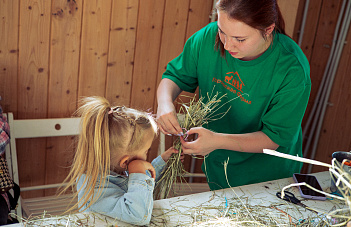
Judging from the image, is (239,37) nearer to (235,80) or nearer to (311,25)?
(235,80)

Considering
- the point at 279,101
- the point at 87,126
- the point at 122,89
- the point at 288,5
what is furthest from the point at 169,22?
the point at 87,126

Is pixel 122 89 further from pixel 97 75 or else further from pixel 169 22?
pixel 169 22

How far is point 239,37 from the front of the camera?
1623 millimetres

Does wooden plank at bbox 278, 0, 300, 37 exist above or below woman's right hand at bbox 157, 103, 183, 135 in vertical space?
above

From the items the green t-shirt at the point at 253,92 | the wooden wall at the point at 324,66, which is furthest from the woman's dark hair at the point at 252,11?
the wooden wall at the point at 324,66

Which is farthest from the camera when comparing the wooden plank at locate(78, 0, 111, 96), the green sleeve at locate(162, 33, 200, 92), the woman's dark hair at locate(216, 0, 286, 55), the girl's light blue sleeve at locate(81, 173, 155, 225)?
the wooden plank at locate(78, 0, 111, 96)

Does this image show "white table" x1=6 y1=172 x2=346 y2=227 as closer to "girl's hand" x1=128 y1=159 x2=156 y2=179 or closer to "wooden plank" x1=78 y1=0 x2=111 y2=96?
"girl's hand" x1=128 y1=159 x2=156 y2=179

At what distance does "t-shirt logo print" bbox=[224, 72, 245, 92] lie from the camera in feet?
6.06

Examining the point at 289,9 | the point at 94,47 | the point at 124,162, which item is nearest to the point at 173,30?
the point at 94,47

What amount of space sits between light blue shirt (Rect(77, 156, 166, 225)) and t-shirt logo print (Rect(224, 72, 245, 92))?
61 centimetres

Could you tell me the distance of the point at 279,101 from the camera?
1756 millimetres

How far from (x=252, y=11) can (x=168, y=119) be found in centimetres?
58

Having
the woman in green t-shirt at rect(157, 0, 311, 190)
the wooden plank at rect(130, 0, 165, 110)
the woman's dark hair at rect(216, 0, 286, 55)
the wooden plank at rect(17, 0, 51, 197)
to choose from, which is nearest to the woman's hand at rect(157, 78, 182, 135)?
the woman in green t-shirt at rect(157, 0, 311, 190)

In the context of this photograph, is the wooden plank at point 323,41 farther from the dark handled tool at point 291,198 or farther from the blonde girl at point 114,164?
the blonde girl at point 114,164
